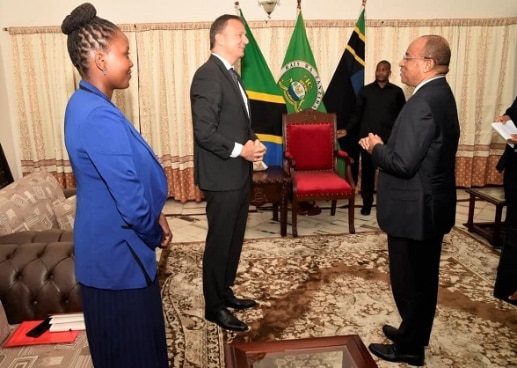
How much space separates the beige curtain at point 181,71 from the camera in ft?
16.8

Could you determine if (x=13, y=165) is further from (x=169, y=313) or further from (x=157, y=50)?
(x=169, y=313)

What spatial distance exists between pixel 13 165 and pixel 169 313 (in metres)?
3.49

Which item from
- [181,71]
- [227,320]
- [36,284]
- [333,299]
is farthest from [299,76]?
[36,284]

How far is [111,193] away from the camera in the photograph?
4.42 feet

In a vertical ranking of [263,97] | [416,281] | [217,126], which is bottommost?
[416,281]

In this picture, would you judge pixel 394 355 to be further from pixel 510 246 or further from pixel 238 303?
pixel 510 246

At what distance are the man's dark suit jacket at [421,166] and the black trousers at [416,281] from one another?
0.09m

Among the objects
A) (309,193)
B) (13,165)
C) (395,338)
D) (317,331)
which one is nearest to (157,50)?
(13,165)

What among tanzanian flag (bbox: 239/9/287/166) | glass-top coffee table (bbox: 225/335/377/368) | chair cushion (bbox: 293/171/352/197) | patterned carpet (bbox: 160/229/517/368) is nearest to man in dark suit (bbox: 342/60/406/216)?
chair cushion (bbox: 293/171/352/197)

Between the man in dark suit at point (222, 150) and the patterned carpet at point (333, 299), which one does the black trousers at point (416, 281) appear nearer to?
the patterned carpet at point (333, 299)

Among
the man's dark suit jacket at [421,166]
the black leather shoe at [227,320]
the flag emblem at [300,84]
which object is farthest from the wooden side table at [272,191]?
the man's dark suit jacket at [421,166]

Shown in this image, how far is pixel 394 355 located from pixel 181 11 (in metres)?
4.29

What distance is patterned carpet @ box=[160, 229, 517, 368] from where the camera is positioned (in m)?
2.48

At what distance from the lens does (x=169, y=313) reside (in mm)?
2850
